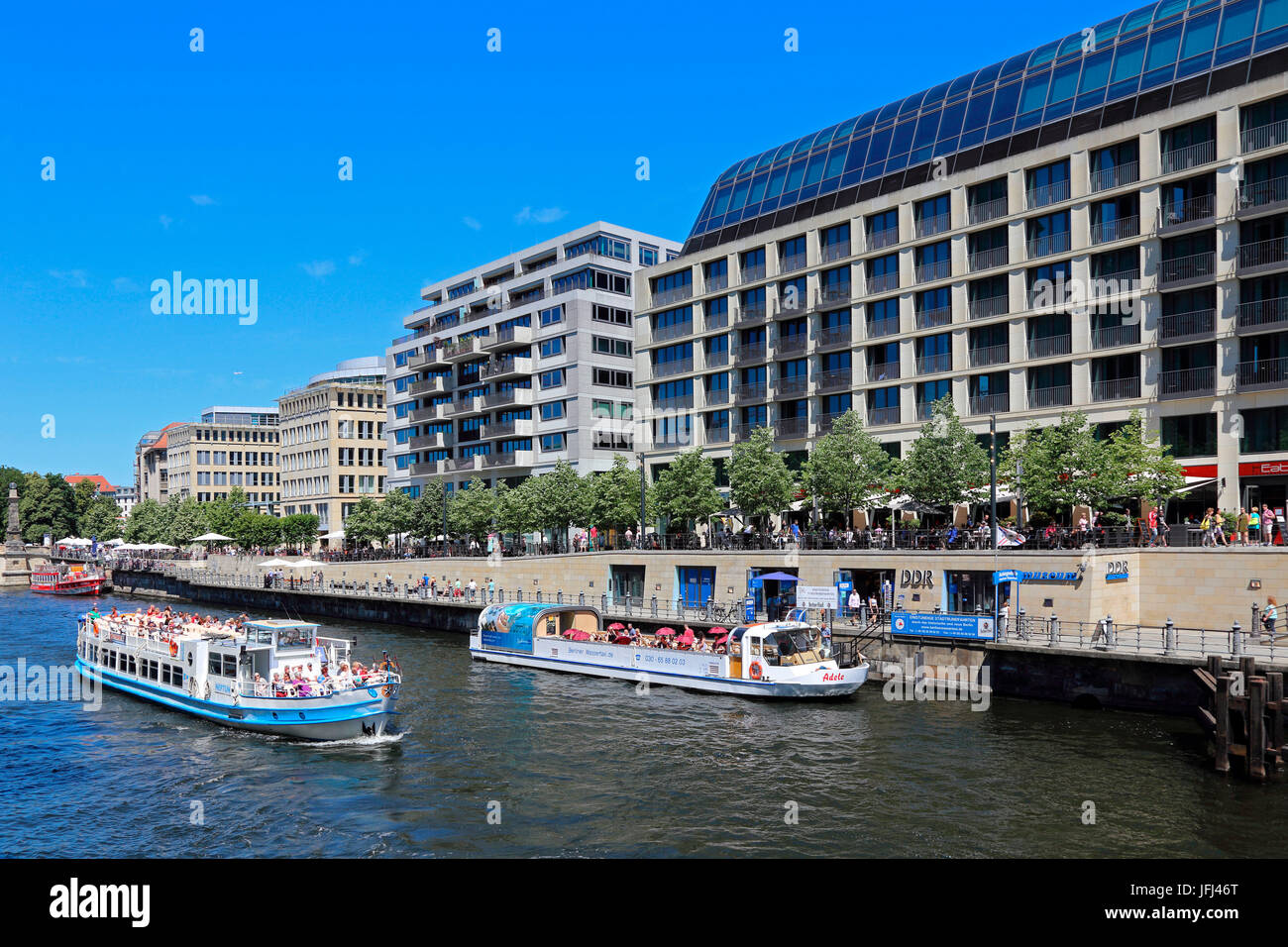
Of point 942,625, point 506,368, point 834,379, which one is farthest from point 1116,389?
point 506,368

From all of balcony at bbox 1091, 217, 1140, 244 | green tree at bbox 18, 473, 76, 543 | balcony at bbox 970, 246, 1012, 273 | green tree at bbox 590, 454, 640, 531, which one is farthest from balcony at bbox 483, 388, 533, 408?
green tree at bbox 18, 473, 76, 543

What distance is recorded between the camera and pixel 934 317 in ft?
187

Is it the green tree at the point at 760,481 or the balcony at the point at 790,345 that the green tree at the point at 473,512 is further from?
the green tree at the point at 760,481

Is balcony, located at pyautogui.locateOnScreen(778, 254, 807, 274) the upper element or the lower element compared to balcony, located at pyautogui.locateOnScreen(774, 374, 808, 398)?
upper

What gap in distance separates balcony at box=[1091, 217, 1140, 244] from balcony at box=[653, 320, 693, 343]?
30.0 meters

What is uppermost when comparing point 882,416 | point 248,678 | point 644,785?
point 882,416

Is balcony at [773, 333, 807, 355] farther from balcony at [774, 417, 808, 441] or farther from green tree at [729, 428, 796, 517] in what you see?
green tree at [729, 428, 796, 517]

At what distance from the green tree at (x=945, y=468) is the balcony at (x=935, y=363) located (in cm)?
870

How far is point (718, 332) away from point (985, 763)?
47052 mm

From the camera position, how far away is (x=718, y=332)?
69250 millimetres

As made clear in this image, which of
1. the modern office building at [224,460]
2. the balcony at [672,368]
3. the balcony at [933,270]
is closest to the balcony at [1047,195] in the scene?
the balcony at [933,270]

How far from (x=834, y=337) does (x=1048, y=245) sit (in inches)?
585

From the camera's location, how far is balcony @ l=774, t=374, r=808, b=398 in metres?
63.8

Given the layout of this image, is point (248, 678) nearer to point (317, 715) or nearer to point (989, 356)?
point (317, 715)
